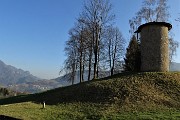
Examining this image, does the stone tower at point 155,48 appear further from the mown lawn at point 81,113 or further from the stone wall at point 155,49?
the mown lawn at point 81,113

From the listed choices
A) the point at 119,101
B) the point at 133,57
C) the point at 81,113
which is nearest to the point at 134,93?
the point at 119,101

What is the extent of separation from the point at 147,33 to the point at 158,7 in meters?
14.2

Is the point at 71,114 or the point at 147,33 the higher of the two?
the point at 147,33

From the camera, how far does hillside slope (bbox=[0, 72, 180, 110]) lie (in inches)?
961

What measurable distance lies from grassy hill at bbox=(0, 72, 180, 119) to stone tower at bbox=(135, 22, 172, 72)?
6.33 feet

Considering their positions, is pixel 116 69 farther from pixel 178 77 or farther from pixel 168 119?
pixel 168 119

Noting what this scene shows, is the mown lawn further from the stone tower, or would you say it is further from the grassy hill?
the stone tower

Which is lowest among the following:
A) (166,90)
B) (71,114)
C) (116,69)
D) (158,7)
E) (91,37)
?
(71,114)

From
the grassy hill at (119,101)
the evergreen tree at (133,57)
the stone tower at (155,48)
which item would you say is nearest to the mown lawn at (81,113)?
the grassy hill at (119,101)

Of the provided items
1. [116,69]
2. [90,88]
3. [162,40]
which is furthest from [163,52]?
[116,69]

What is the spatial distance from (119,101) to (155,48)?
10901 mm

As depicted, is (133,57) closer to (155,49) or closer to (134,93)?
(155,49)

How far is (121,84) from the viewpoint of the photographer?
94.7ft

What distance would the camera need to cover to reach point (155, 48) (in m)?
33.3
